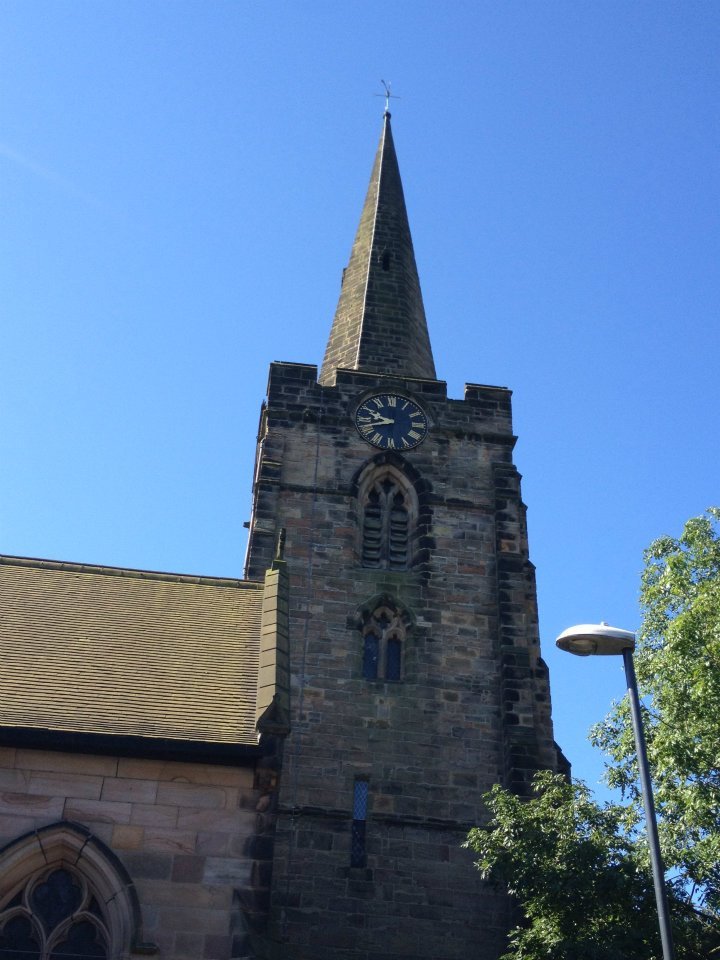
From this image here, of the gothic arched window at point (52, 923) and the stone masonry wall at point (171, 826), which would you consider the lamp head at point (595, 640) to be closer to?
the stone masonry wall at point (171, 826)

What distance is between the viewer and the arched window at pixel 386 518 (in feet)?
78.3

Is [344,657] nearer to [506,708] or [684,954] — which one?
[506,708]

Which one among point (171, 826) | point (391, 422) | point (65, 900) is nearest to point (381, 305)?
point (391, 422)

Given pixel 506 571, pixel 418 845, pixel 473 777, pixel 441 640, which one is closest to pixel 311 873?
pixel 418 845

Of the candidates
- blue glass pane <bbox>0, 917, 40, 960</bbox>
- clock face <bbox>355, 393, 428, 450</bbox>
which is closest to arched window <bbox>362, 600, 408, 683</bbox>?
clock face <bbox>355, 393, 428, 450</bbox>

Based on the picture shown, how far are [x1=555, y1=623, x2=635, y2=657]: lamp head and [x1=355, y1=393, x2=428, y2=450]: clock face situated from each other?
1332cm

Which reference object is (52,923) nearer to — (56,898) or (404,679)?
(56,898)

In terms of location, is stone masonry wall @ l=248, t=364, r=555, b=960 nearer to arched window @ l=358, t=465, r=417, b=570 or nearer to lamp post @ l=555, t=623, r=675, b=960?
arched window @ l=358, t=465, r=417, b=570

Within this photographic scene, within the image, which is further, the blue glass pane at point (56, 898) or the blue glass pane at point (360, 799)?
the blue glass pane at point (360, 799)

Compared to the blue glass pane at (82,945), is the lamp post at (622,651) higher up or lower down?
higher up

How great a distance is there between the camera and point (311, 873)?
19844 mm

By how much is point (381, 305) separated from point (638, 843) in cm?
1490

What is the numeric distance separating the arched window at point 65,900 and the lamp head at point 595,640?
17.0 feet

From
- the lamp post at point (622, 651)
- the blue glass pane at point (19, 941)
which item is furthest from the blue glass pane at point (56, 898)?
the lamp post at point (622, 651)
